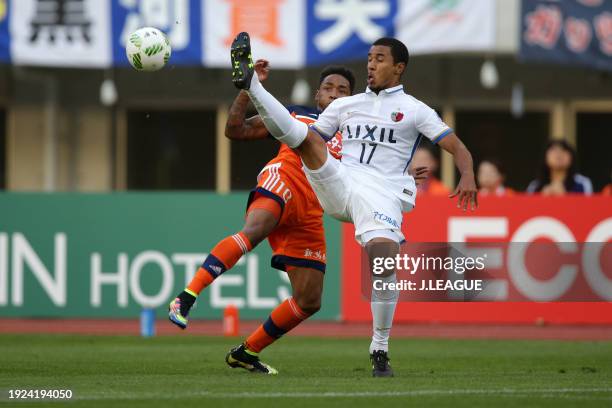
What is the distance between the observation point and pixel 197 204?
53.9 feet

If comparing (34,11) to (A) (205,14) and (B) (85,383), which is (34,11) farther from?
(B) (85,383)

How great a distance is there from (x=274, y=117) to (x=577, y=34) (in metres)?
11.8

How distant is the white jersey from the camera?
898 cm

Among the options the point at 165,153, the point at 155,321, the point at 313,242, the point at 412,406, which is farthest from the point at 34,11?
the point at 412,406

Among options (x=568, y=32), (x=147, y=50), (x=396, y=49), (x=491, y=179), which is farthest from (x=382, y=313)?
(x=568, y=32)

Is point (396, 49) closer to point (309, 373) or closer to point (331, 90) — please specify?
point (331, 90)

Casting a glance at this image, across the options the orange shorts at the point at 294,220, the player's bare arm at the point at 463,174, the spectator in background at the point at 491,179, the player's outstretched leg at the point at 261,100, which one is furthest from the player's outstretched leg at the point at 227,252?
the spectator in background at the point at 491,179

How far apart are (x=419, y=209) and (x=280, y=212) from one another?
21.9ft

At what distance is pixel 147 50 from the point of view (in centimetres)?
945

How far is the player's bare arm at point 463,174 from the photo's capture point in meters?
8.50

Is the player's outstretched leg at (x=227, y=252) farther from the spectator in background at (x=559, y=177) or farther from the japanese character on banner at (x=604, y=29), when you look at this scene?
the japanese character on banner at (x=604, y=29)

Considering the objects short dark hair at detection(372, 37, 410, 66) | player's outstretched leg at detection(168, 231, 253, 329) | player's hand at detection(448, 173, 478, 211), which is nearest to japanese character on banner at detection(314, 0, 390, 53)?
short dark hair at detection(372, 37, 410, 66)

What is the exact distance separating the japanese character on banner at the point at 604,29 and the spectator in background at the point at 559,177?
12.8ft

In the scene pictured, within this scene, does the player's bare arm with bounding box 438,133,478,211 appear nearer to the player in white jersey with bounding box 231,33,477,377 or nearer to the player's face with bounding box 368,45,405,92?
the player in white jersey with bounding box 231,33,477,377
